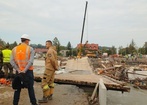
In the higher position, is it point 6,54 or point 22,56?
point 6,54

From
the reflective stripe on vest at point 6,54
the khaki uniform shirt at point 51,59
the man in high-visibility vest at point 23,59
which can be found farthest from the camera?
the reflective stripe on vest at point 6,54

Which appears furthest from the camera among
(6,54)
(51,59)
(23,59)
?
(6,54)

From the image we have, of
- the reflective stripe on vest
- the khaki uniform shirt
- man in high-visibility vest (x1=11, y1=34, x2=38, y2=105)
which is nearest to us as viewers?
man in high-visibility vest (x1=11, y1=34, x2=38, y2=105)

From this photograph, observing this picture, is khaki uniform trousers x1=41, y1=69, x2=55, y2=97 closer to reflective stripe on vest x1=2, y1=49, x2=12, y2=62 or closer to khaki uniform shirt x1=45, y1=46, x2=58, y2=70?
khaki uniform shirt x1=45, y1=46, x2=58, y2=70

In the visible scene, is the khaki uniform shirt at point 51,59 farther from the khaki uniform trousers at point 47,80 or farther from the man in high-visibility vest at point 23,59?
the man in high-visibility vest at point 23,59

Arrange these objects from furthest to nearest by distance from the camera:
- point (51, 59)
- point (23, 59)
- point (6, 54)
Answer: point (6, 54) < point (51, 59) < point (23, 59)

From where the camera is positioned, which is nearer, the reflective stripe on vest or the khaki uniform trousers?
the khaki uniform trousers

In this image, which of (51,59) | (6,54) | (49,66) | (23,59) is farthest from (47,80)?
(6,54)

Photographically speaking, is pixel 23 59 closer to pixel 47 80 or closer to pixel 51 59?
pixel 51 59

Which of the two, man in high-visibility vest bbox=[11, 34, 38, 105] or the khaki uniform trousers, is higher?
man in high-visibility vest bbox=[11, 34, 38, 105]

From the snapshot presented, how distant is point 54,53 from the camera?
22.0ft

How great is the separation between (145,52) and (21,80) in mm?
99117

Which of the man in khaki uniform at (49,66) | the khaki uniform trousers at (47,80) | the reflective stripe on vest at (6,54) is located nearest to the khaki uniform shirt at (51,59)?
the man in khaki uniform at (49,66)

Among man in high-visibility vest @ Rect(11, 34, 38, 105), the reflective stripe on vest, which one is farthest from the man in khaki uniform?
the reflective stripe on vest
